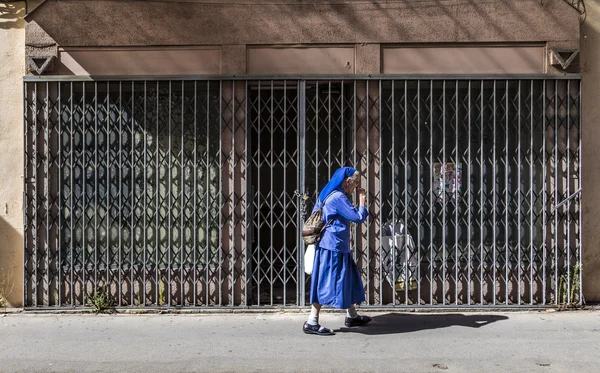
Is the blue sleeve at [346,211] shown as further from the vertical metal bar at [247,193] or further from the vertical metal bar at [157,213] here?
the vertical metal bar at [157,213]

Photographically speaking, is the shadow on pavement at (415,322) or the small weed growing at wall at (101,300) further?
the small weed growing at wall at (101,300)

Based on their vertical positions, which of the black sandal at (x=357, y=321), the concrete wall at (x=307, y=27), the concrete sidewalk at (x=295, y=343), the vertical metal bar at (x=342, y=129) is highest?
the concrete wall at (x=307, y=27)

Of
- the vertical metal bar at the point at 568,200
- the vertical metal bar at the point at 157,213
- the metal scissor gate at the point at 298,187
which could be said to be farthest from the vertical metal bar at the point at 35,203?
the vertical metal bar at the point at 568,200

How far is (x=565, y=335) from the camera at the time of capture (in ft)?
25.2

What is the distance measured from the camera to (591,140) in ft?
29.1

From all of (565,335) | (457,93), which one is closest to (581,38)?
(457,93)

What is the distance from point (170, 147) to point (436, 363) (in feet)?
13.2

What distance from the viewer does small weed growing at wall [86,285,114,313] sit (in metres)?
8.78

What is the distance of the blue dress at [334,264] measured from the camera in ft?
Result: 24.8

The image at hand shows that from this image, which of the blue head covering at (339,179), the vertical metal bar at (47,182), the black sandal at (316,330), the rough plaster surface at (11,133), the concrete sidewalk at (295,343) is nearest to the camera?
the concrete sidewalk at (295,343)

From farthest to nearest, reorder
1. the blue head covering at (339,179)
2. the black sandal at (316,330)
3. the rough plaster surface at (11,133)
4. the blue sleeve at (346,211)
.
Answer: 1. the rough plaster surface at (11,133)
2. the black sandal at (316,330)
3. the blue head covering at (339,179)
4. the blue sleeve at (346,211)

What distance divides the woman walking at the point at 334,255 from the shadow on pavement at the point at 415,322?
462 millimetres

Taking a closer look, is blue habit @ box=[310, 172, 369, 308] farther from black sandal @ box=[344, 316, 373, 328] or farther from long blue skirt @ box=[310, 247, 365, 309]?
black sandal @ box=[344, 316, 373, 328]

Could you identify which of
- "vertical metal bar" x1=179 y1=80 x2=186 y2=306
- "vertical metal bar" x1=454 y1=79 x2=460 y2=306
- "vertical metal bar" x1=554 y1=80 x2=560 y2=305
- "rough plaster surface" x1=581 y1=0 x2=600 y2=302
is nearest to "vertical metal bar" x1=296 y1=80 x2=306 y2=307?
"vertical metal bar" x1=179 y1=80 x2=186 y2=306
